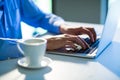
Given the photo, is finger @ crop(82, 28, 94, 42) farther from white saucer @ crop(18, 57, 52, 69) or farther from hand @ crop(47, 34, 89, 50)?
white saucer @ crop(18, 57, 52, 69)

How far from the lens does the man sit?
3.07 feet

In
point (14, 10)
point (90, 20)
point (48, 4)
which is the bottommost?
point (90, 20)

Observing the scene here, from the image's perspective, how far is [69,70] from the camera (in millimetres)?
805

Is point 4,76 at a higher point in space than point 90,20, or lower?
higher

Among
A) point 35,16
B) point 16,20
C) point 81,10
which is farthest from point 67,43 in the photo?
point 81,10

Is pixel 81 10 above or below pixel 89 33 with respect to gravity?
below

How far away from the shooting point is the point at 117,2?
100 cm

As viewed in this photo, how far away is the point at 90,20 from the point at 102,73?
222 centimetres

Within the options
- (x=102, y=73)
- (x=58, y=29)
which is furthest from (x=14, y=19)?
(x=102, y=73)

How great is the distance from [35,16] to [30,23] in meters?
0.08

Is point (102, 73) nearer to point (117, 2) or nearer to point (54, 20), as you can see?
point (117, 2)

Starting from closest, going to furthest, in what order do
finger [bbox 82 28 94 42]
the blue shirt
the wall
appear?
the blue shirt < finger [bbox 82 28 94 42] < the wall

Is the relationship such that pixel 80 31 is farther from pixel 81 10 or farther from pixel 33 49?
pixel 81 10

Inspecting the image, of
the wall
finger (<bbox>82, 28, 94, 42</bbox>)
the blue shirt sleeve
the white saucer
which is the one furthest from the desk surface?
the wall
